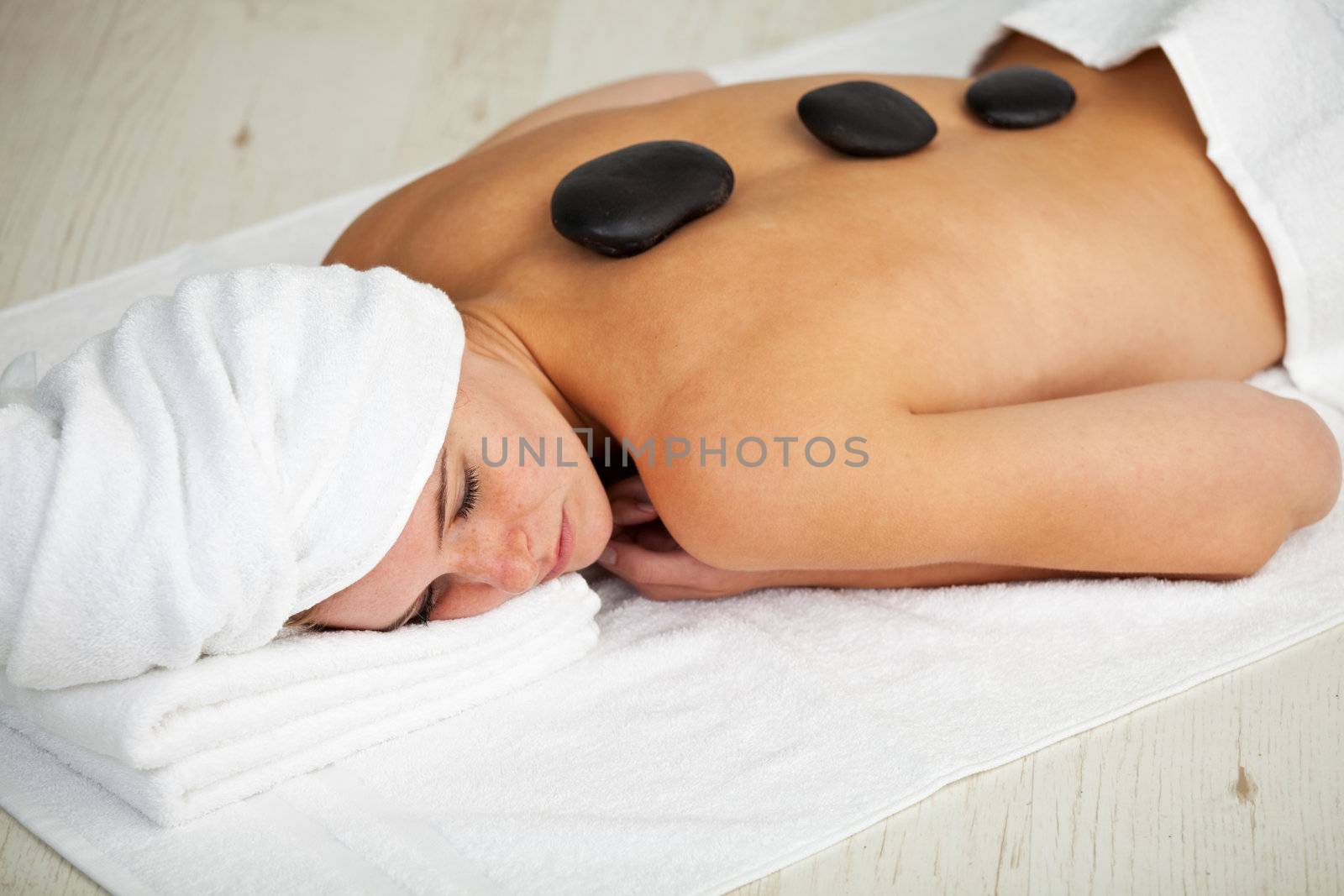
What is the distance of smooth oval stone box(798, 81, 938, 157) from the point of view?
1.44 meters

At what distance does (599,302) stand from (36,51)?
1.53 meters

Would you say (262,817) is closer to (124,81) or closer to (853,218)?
(853,218)

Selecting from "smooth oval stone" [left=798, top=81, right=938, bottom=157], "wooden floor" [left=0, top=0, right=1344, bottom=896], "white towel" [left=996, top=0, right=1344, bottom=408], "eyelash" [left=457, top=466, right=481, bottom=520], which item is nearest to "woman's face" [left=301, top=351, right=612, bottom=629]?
"eyelash" [left=457, top=466, right=481, bottom=520]

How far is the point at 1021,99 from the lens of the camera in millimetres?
1518

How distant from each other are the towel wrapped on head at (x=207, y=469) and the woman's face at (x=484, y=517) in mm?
35

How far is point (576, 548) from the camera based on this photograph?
1277mm

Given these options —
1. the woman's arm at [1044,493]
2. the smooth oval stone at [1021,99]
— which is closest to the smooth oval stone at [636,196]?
the woman's arm at [1044,493]

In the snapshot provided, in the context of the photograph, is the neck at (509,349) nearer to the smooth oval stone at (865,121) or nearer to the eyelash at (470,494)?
the eyelash at (470,494)

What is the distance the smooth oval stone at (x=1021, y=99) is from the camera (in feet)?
4.96

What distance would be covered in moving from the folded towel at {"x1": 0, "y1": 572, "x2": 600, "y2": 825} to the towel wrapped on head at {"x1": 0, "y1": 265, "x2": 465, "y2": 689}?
0.03 m

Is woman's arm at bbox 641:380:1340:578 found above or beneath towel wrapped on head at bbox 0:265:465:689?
beneath

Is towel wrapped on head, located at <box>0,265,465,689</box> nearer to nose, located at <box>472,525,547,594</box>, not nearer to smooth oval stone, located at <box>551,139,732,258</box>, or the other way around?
nose, located at <box>472,525,547,594</box>

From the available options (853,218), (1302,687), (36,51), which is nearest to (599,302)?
(853,218)

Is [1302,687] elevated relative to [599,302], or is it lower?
lower
